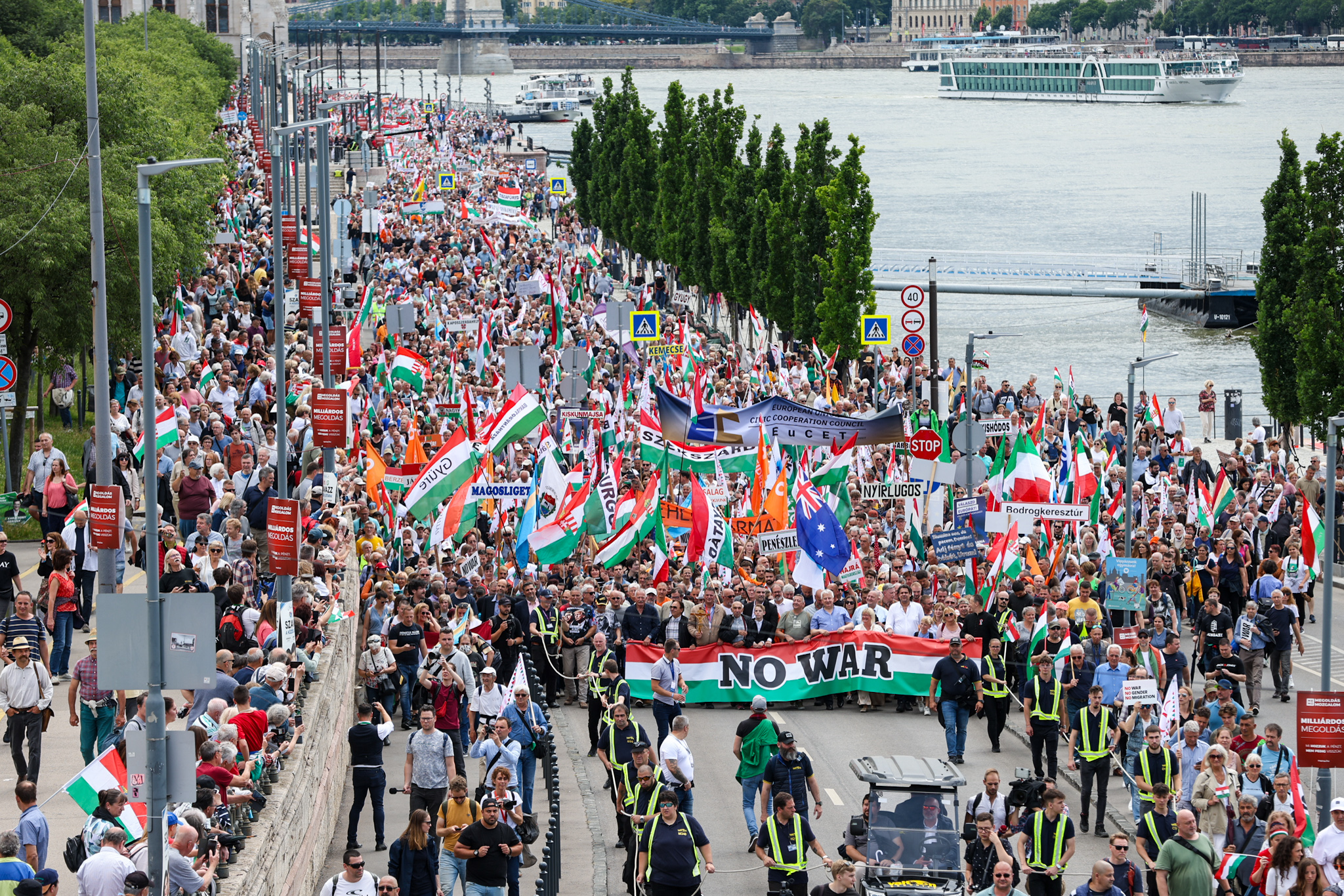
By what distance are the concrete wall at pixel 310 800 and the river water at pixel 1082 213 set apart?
111 ft

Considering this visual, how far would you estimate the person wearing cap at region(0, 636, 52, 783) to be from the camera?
16.3 m

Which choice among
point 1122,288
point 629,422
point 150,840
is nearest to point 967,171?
point 1122,288

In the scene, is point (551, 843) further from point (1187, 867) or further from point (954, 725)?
point (954, 725)

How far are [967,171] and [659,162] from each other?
300 ft

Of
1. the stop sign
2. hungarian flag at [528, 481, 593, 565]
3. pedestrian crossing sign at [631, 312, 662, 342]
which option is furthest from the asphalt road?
pedestrian crossing sign at [631, 312, 662, 342]

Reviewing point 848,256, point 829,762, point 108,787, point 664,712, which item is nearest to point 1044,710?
point 829,762

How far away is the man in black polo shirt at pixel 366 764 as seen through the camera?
1762 centimetres

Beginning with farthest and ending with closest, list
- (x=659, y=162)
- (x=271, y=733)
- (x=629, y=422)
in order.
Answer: (x=659, y=162)
(x=629, y=422)
(x=271, y=733)

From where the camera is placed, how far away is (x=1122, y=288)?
86.1m

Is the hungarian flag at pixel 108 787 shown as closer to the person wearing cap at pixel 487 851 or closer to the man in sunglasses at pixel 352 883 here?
the man in sunglasses at pixel 352 883

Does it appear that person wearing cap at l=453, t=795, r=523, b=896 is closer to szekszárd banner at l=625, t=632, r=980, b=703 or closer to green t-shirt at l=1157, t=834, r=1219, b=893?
green t-shirt at l=1157, t=834, r=1219, b=893

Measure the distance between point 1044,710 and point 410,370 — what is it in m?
18.3

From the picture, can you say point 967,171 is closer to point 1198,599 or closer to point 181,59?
point 181,59

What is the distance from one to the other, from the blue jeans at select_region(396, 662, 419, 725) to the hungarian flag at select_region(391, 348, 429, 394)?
13672mm
